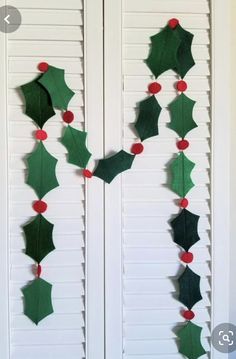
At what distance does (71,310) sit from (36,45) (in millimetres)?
701

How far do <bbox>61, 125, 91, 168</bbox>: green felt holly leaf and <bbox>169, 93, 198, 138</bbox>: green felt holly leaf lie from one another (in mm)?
238

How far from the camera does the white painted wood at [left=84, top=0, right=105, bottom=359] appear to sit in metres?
1.04

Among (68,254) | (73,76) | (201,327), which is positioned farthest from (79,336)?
(73,76)

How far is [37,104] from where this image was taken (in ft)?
3.43

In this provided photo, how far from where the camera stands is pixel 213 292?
3.59 ft

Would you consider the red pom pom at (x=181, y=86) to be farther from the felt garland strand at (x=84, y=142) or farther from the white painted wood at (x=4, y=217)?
the white painted wood at (x=4, y=217)

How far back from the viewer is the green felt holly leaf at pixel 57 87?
104 centimetres

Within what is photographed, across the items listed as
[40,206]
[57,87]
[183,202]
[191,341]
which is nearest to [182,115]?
[183,202]

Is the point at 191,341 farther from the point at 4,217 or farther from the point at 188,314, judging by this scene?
the point at 4,217

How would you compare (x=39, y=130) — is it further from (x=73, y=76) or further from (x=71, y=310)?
(x=71, y=310)

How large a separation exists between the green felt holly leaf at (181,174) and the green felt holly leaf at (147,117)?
10cm

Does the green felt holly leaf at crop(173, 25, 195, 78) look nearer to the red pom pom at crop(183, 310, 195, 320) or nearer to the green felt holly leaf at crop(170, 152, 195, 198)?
the green felt holly leaf at crop(170, 152, 195, 198)

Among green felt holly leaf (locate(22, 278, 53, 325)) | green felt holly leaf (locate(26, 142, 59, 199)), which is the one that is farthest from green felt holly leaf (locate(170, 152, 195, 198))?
green felt holly leaf (locate(22, 278, 53, 325))

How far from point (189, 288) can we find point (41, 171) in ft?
1.65
